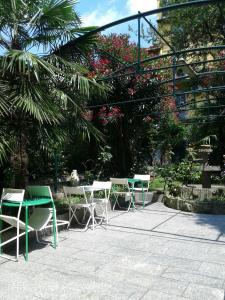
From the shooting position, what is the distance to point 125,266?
4930mm

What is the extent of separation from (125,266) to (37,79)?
9.94 feet

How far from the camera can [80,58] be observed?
23.1 ft

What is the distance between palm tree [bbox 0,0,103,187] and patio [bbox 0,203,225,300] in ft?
5.35

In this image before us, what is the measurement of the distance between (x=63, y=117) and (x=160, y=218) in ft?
11.3

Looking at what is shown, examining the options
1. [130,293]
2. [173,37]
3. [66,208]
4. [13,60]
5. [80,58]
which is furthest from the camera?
[173,37]

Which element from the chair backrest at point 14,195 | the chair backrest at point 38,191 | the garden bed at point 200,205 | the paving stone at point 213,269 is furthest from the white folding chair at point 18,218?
the garden bed at point 200,205

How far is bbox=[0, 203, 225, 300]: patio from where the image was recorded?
4.08 m

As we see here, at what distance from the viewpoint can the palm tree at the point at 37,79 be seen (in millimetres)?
5570

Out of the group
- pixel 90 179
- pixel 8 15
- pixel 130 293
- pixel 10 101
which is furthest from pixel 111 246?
pixel 90 179

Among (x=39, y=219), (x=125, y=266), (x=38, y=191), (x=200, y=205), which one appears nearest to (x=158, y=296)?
(x=125, y=266)

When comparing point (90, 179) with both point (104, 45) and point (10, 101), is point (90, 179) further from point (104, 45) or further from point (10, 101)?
point (10, 101)

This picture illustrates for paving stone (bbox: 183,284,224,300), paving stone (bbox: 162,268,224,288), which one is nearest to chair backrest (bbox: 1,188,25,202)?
paving stone (bbox: 162,268,224,288)

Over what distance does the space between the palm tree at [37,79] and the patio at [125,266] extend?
1.63 meters

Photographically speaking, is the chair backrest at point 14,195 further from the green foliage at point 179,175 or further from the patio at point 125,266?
the green foliage at point 179,175
